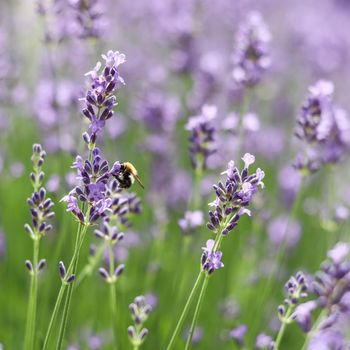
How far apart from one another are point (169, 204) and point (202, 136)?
65.8 inches

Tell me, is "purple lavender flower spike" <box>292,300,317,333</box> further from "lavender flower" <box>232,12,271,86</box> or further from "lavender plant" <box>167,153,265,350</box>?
"lavender flower" <box>232,12,271,86</box>

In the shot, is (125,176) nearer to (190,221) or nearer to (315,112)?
(190,221)

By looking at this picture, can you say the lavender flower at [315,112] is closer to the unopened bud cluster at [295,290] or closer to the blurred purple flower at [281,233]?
the unopened bud cluster at [295,290]

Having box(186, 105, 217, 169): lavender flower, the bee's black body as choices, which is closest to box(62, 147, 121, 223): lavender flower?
the bee's black body

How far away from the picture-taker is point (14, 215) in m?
4.19

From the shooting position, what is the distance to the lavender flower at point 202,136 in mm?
2621

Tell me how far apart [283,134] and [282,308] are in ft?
14.6

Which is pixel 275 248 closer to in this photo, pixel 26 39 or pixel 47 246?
pixel 47 246

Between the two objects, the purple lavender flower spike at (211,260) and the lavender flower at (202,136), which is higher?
the lavender flower at (202,136)

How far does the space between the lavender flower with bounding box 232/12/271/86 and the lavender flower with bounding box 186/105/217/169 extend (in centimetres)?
47

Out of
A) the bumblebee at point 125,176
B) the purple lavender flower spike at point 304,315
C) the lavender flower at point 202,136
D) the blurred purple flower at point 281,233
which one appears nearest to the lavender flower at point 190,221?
the lavender flower at point 202,136

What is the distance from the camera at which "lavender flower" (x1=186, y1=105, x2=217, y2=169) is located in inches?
103

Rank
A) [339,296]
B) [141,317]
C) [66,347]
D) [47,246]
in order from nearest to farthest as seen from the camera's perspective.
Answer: [339,296] → [141,317] → [66,347] → [47,246]

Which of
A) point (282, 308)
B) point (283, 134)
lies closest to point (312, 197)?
point (283, 134)
